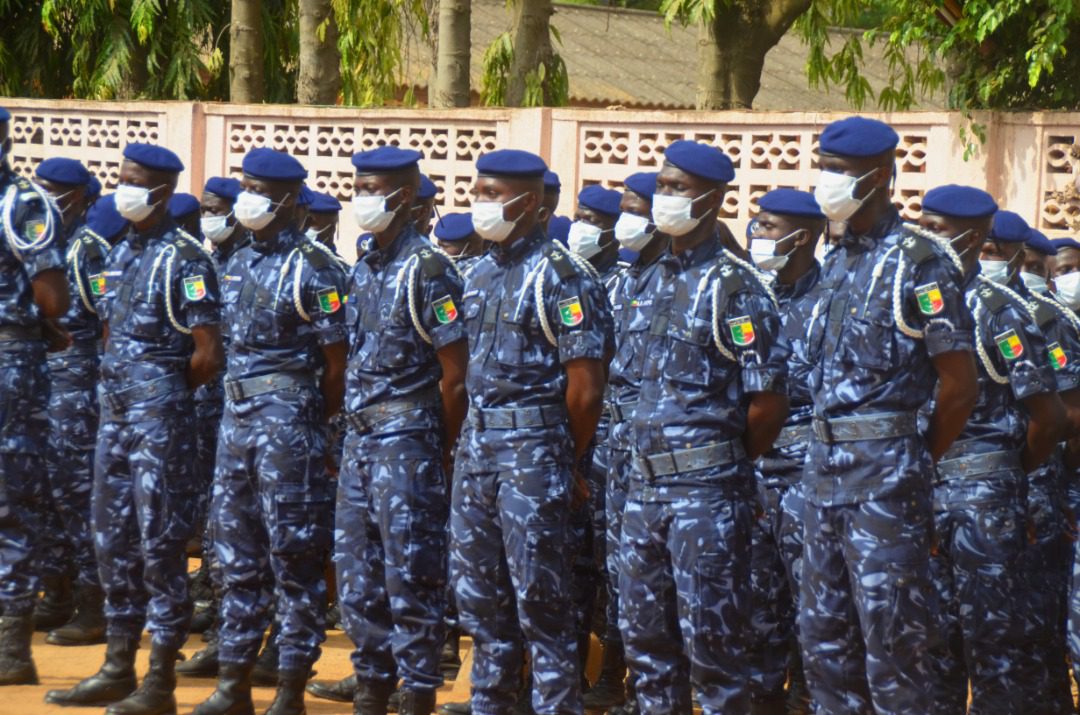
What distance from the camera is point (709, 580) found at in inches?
223

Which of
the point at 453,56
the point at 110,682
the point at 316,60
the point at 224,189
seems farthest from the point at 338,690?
the point at 316,60

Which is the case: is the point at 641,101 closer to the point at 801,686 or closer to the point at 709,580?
the point at 801,686

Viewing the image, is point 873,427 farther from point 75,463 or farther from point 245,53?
point 245,53

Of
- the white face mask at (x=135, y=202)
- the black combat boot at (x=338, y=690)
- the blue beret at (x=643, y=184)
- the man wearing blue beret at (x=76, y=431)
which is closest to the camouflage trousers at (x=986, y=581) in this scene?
the blue beret at (x=643, y=184)

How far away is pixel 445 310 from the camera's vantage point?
6.55 metres

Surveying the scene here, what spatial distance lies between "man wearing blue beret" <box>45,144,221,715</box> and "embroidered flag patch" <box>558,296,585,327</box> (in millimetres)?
1792

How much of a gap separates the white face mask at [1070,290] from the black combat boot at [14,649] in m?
5.07

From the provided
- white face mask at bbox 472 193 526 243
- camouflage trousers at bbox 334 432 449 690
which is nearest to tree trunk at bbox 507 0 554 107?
white face mask at bbox 472 193 526 243

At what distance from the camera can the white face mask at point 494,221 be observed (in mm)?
6391

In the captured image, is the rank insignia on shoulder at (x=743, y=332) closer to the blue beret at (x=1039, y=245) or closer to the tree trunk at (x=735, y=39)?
the blue beret at (x=1039, y=245)

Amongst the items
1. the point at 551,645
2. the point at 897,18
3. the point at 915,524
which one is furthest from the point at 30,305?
the point at 897,18

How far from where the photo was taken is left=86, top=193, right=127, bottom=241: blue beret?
343 inches

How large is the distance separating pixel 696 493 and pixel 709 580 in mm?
303

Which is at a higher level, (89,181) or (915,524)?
(89,181)
